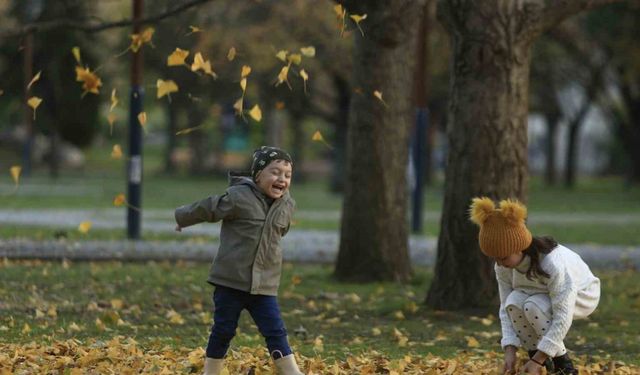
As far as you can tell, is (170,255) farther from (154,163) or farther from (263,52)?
(154,163)

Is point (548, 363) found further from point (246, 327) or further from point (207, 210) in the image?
point (246, 327)

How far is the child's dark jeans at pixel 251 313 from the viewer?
7.48 meters

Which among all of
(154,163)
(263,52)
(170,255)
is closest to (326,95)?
(263,52)

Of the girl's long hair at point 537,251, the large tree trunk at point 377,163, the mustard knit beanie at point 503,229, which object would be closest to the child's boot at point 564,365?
the girl's long hair at point 537,251

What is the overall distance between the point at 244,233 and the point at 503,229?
1.35m

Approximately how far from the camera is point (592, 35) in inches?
1826

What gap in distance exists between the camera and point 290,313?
39.1 feet

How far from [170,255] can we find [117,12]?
2021 inches

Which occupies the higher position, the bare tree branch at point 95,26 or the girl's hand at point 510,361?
the bare tree branch at point 95,26

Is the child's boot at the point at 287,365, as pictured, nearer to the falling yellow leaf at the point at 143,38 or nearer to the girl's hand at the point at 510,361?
the girl's hand at the point at 510,361

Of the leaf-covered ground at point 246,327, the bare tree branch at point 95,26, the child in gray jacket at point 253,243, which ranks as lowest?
the leaf-covered ground at point 246,327

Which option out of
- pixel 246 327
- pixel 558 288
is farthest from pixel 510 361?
pixel 246 327

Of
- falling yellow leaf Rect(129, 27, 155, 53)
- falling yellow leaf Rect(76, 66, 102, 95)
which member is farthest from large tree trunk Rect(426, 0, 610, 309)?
falling yellow leaf Rect(76, 66, 102, 95)

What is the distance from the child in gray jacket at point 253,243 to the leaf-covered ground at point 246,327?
1.55 feet
